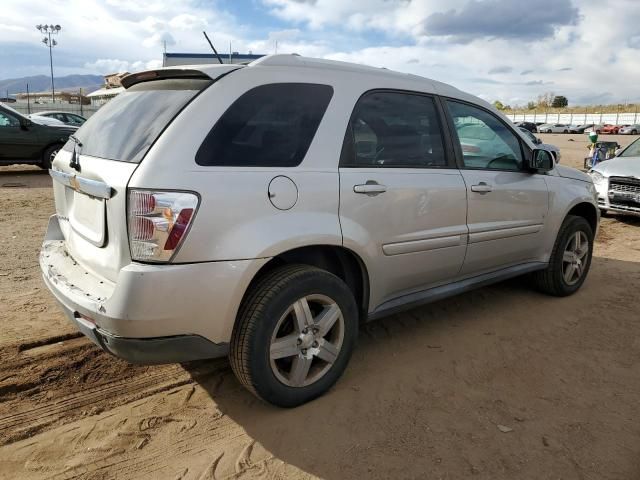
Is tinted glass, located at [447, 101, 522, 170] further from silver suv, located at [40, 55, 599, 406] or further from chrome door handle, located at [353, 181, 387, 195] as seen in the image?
chrome door handle, located at [353, 181, 387, 195]

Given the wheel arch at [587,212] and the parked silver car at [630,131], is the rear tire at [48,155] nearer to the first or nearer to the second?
the wheel arch at [587,212]

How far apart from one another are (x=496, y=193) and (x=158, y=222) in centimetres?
259

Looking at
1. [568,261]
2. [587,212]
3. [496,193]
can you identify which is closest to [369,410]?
[496,193]

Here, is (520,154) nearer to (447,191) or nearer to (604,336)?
(447,191)

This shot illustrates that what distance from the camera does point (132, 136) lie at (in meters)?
2.61

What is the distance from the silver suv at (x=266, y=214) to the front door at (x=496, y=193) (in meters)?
0.03

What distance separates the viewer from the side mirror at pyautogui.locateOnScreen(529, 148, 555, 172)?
13.5 ft

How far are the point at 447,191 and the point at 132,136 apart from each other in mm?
2012

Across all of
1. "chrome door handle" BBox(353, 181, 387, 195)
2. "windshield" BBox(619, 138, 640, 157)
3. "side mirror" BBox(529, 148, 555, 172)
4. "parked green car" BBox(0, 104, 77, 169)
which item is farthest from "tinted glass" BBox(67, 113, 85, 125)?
"chrome door handle" BBox(353, 181, 387, 195)

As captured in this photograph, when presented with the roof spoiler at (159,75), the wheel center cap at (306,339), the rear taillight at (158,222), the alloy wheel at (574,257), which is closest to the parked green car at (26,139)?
the roof spoiler at (159,75)

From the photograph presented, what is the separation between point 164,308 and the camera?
232cm

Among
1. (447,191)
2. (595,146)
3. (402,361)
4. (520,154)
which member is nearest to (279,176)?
(447,191)

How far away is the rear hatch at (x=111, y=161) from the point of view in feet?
7.95

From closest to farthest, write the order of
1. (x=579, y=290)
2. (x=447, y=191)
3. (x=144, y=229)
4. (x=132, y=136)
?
(x=144, y=229)
(x=132, y=136)
(x=447, y=191)
(x=579, y=290)
